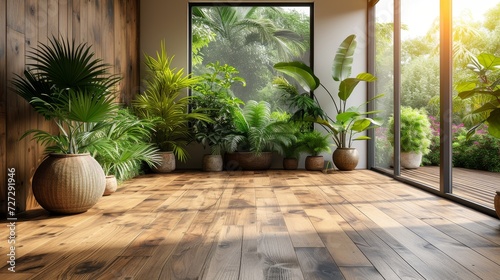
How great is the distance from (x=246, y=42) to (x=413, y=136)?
239 cm

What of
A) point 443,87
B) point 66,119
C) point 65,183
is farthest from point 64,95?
point 443,87

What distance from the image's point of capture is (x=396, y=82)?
4586 millimetres

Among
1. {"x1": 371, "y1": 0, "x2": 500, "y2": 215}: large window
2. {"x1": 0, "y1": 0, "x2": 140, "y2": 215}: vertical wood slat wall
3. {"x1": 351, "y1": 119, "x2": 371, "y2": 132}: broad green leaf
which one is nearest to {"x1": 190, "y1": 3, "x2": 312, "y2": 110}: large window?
{"x1": 351, "y1": 119, "x2": 371, "y2": 132}: broad green leaf

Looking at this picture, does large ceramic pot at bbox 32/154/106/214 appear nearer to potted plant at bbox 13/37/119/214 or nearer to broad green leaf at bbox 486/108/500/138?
potted plant at bbox 13/37/119/214

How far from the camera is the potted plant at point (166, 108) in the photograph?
5051mm

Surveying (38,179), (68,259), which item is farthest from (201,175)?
(68,259)

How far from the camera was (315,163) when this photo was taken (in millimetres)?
5434

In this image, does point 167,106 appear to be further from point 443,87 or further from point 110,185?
point 443,87

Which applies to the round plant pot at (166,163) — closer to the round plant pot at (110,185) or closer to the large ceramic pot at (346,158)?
the round plant pot at (110,185)

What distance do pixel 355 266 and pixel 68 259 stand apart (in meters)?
1.12

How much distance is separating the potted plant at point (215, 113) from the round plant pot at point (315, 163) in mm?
1021

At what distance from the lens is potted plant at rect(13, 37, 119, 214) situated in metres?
2.59

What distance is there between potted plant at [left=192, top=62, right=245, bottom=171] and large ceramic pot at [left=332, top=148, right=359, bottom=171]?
51.4 inches

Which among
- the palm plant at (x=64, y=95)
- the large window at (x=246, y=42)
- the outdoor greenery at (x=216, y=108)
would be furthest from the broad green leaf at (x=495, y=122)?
→ the large window at (x=246, y=42)
